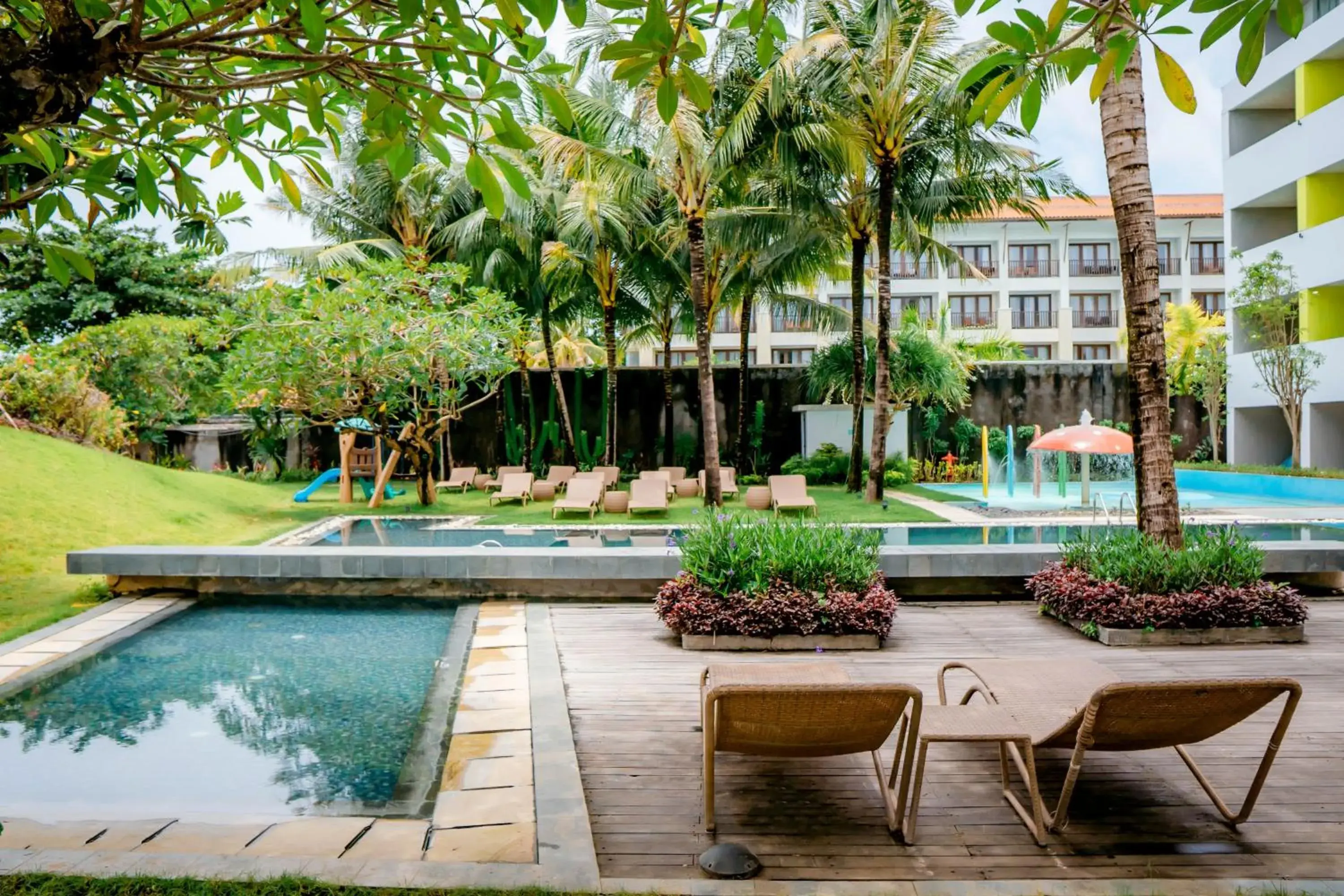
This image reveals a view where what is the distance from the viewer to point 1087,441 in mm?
14023

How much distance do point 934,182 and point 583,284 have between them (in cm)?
758

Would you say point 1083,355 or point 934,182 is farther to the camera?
point 1083,355

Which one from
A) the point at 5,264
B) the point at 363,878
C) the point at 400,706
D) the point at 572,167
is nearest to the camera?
the point at 5,264

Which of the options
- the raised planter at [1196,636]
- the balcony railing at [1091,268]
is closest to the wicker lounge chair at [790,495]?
the raised planter at [1196,636]

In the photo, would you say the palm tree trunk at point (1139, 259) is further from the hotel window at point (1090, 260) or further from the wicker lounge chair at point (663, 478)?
the hotel window at point (1090, 260)

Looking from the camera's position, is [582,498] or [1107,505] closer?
[582,498]

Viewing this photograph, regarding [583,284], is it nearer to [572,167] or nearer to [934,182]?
[572,167]

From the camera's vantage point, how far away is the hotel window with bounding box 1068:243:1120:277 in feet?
139

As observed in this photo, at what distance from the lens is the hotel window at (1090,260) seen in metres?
42.2

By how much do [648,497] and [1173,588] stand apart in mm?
9476

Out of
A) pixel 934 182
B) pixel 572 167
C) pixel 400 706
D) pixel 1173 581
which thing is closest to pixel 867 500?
pixel 934 182

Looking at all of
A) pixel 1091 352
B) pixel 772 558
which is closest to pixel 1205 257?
pixel 1091 352

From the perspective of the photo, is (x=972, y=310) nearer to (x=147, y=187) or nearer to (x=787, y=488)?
(x=787, y=488)

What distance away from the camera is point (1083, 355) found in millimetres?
43031
